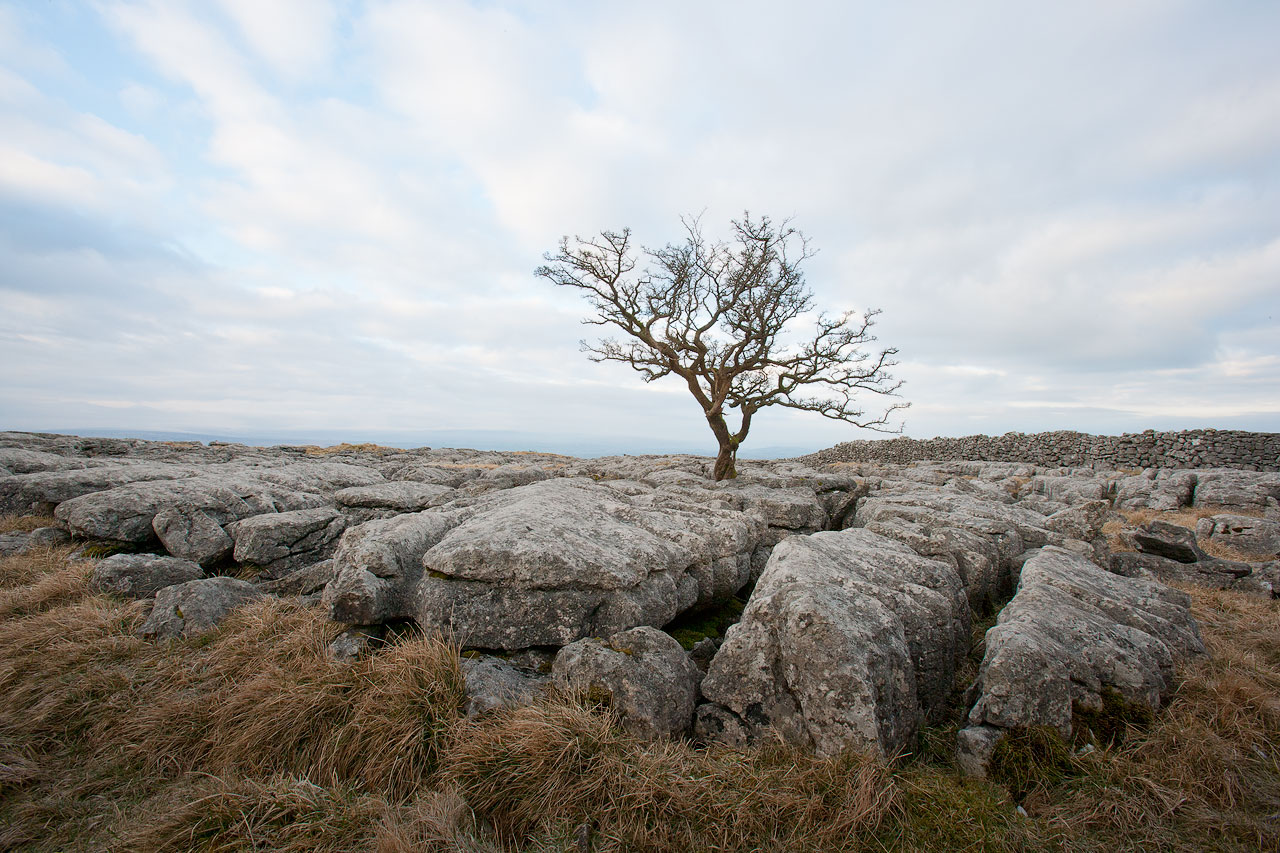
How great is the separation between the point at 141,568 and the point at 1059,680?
1224 cm

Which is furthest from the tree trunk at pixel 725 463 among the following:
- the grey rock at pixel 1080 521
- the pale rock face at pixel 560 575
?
the pale rock face at pixel 560 575

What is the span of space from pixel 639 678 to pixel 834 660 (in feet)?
6.00

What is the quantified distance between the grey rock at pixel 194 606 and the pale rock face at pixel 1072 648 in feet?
30.1

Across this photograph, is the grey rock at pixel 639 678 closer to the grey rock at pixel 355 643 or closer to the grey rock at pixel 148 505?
the grey rock at pixel 355 643

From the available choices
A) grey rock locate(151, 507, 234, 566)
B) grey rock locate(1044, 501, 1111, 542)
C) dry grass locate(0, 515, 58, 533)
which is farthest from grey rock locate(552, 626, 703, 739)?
dry grass locate(0, 515, 58, 533)

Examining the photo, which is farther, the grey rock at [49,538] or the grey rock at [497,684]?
the grey rock at [49,538]

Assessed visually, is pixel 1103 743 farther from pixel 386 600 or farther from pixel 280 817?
pixel 386 600

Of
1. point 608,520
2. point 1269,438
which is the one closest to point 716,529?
point 608,520

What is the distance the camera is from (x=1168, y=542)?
10.7 meters

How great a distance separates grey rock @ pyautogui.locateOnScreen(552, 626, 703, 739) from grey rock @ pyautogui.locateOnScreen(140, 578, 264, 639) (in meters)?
5.19

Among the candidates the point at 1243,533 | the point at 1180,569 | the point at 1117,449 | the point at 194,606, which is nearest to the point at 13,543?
the point at 194,606

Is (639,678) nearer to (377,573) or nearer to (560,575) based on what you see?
(560,575)

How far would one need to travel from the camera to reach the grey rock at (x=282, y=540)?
919cm

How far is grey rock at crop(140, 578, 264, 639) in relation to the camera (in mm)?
6848
